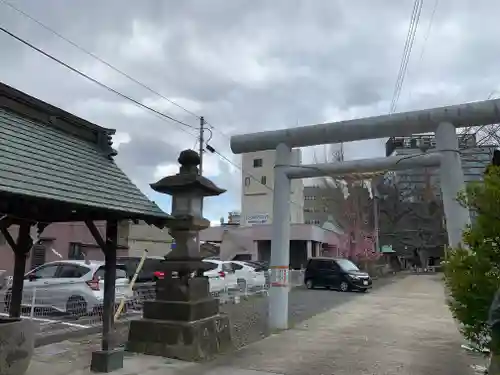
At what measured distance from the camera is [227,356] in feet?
24.3

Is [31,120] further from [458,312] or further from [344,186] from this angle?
[344,186]

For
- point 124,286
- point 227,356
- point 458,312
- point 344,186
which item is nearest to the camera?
point 458,312

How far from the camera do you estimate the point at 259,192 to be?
4003 centimetres

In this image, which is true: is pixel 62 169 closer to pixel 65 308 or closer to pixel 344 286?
pixel 65 308

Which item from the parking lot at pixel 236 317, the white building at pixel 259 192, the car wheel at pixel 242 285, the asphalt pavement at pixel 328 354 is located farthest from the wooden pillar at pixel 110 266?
the white building at pixel 259 192

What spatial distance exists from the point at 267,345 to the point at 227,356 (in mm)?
1138

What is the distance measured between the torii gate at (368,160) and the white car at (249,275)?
740 cm

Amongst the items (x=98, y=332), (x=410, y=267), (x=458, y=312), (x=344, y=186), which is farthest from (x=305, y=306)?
(x=410, y=267)

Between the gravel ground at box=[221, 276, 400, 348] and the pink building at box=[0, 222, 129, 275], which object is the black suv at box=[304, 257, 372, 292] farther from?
the pink building at box=[0, 222, 129, 275]

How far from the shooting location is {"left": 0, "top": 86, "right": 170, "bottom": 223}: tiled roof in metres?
4.98

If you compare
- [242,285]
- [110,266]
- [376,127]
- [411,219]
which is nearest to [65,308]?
[110,266]

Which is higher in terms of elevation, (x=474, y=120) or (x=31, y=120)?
(x=474, y=120)

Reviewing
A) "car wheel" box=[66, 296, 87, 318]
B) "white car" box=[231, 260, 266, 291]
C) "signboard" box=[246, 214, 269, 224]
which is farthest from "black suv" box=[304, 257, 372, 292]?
"signboard" box=[246, 214, 269, 224]

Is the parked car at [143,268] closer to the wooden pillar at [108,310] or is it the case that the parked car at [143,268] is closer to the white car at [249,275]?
the white car at [249,275]
